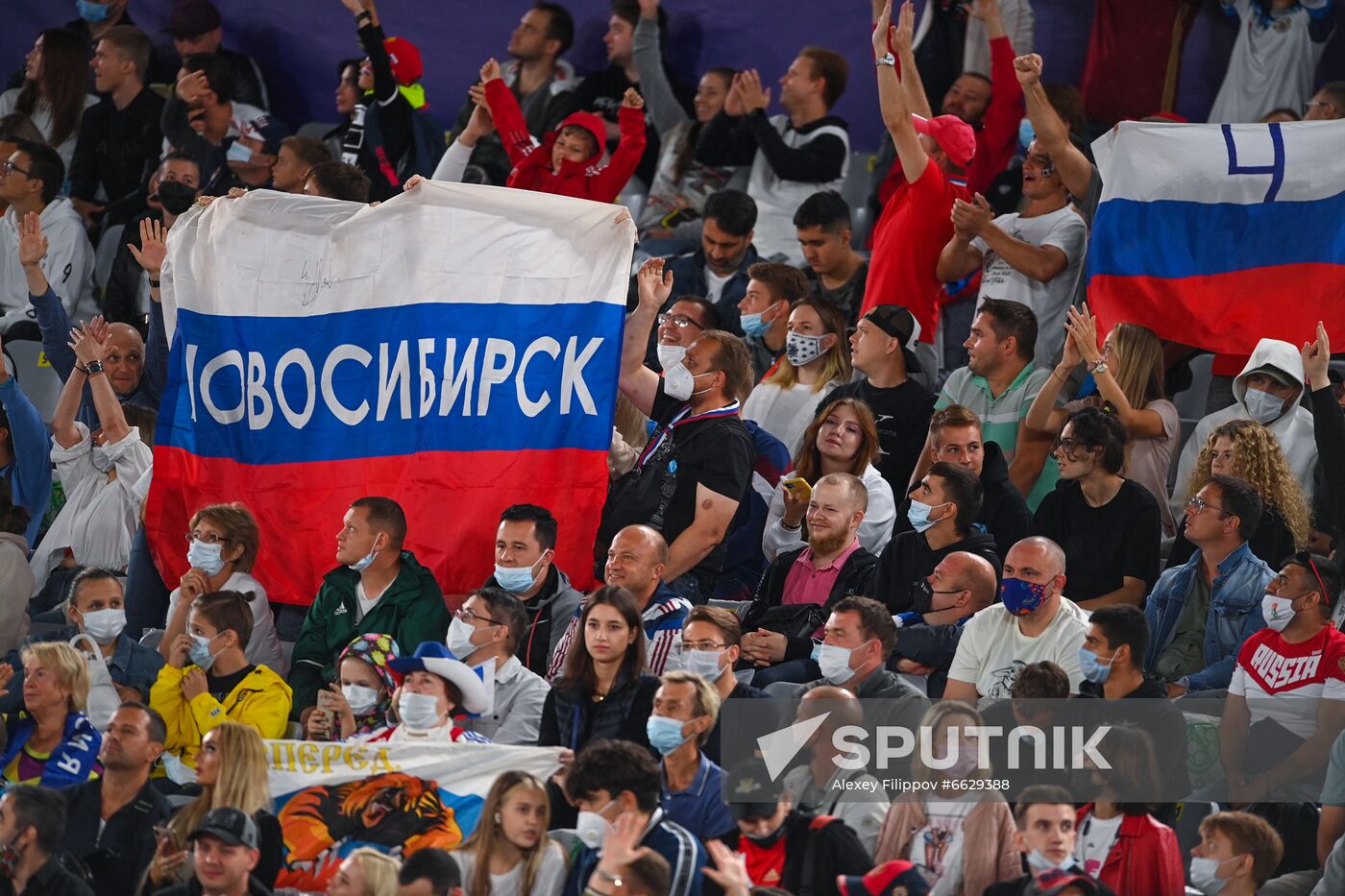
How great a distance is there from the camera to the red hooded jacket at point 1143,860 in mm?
6500

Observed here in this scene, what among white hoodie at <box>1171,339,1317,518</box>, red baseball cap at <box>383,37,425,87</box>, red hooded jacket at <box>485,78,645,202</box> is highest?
red baseball cap at <box>383,37,425,87</box>

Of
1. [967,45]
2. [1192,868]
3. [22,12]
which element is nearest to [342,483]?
[1192,868]

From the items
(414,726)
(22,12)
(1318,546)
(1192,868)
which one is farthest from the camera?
(22,12)

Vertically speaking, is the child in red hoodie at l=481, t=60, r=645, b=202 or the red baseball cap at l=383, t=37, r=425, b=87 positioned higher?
the red baseball cap at l=383, t=37, r=425, b=87

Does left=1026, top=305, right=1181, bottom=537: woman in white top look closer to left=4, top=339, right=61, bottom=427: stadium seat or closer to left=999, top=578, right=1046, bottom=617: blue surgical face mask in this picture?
left=999, top=578, right=1046, bottom=617: blue surgical face mask

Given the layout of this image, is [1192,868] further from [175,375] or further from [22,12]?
[22,12]

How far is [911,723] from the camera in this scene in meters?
7.08

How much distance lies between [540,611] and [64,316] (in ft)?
10.2

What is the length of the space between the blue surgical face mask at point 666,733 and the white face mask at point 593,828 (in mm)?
368

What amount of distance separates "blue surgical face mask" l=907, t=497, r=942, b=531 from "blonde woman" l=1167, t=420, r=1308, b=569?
97 cm

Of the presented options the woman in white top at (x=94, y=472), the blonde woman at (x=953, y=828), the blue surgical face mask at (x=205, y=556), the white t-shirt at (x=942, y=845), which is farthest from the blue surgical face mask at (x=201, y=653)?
the white t-shirt at (x=942, y=845)

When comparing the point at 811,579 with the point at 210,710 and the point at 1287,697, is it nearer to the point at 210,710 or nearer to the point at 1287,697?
the point at 1287,697

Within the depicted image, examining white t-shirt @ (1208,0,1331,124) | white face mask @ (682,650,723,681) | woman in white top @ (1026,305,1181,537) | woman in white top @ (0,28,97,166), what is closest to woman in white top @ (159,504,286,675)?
white face mask @ (682,650,723,681)

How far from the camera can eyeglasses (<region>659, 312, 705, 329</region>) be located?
30.6 feet
